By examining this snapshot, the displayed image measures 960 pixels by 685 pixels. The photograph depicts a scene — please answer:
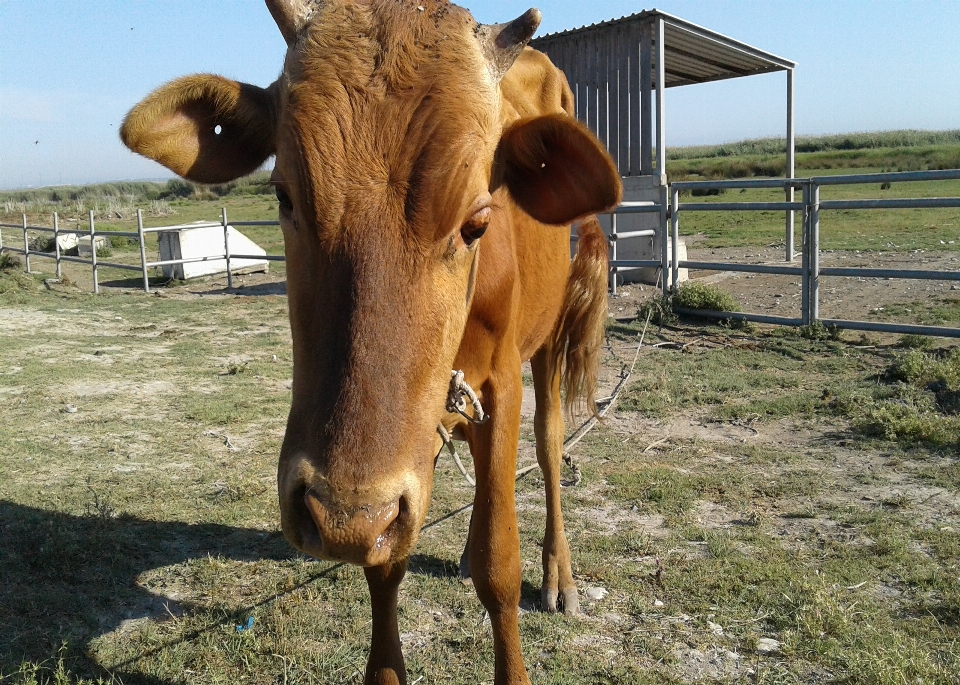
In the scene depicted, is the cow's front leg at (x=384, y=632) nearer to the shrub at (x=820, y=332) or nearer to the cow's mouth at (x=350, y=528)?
the cow's mouth at (x=350, y=528)

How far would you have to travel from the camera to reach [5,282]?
14406 mm

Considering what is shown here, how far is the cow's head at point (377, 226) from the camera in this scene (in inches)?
64.4

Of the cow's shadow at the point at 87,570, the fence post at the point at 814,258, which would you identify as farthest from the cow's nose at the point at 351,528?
the fence post at the point at 814,258

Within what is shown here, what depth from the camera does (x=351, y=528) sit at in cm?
157

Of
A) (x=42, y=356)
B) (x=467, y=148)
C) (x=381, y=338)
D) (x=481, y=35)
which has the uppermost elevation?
(x=481, y=35)

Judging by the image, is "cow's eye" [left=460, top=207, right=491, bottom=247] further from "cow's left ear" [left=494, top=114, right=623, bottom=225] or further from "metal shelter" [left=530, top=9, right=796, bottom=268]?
→ "metal shelter" [left=530, top=9, right=796, bottom=268]

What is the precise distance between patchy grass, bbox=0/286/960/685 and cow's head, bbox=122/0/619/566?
5.54 ft

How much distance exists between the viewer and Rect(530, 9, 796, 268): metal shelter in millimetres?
11359

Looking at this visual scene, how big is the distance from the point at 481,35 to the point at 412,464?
1221 mm

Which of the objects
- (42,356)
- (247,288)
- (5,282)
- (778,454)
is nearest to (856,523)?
(778,454)

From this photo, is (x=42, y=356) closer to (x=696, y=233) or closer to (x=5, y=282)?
(x=5, y=282)

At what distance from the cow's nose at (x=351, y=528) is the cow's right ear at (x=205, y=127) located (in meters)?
1.26

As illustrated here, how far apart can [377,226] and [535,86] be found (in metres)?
2.85

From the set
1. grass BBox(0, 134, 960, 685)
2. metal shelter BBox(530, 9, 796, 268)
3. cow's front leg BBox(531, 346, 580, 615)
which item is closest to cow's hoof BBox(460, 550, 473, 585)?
grass BBox(0, 134, 960, 685)
